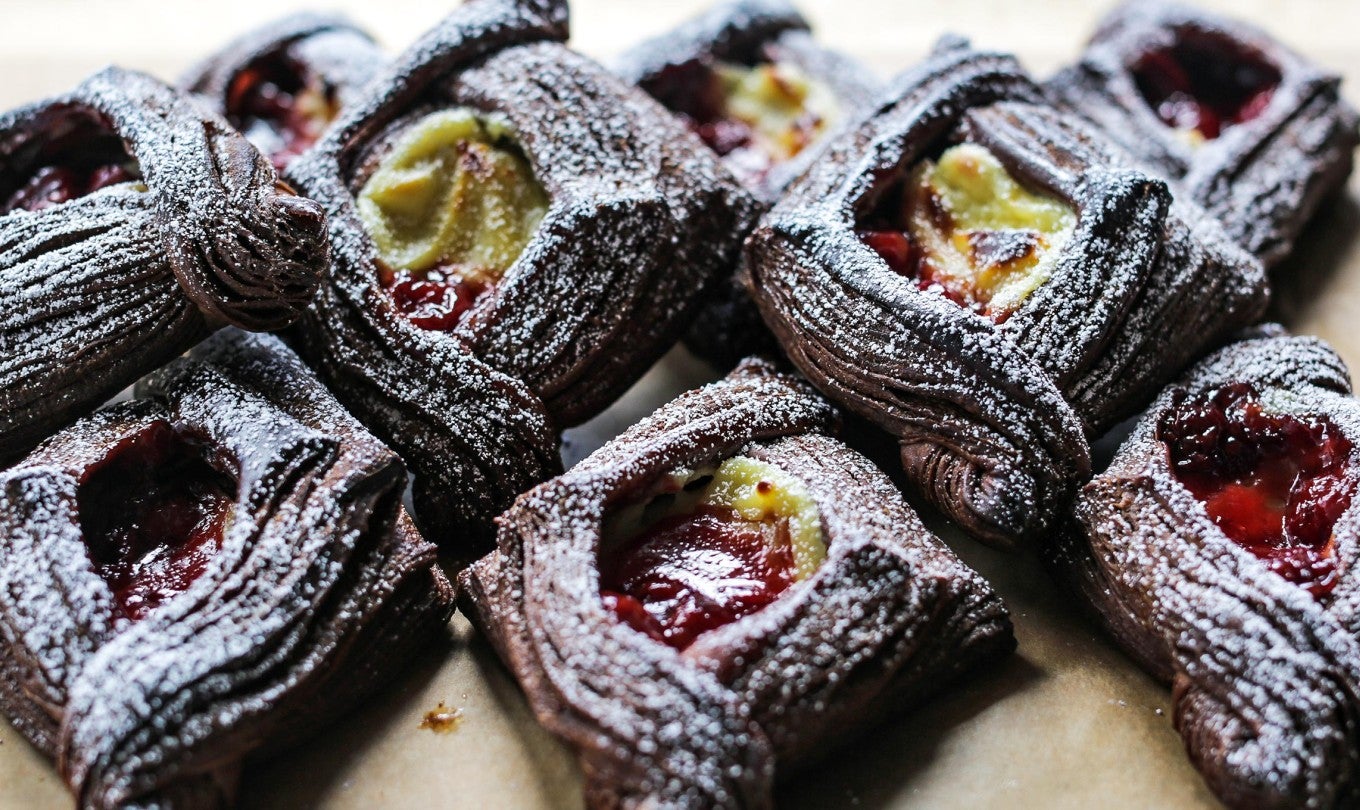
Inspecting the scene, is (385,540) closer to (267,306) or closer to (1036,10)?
(267,306)

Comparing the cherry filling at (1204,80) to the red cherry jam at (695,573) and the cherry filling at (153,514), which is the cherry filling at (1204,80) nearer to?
the red cherry jam at (695,573)

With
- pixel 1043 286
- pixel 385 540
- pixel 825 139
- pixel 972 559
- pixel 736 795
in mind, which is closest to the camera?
pixel 736 795

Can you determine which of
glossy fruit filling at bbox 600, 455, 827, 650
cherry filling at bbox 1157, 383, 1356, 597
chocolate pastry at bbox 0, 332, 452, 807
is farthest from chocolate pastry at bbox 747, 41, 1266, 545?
chocolate pastry at bbox 0, 332, 452, 807

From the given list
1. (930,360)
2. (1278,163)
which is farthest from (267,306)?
(1278,163)

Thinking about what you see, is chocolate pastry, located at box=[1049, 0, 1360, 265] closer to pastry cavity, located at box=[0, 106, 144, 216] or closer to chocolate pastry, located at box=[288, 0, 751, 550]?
chocolate pastry, located at box=[288, 0, 751, 550]

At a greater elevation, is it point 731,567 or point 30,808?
point 731,567

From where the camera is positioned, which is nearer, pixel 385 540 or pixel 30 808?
pixel 30 808

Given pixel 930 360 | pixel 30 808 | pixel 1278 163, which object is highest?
pixel 1278 163
